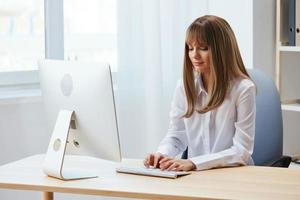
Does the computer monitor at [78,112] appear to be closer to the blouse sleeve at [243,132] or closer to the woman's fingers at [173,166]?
the woman's fingers at [173,166]

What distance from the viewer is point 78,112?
A: 78.5 inches

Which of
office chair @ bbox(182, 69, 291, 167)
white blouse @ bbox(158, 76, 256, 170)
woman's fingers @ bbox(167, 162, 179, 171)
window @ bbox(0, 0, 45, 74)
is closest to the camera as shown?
woman's fingers @ bbox(167, 162, 179, 171)

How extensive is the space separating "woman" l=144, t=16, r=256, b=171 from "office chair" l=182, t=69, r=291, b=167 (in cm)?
28

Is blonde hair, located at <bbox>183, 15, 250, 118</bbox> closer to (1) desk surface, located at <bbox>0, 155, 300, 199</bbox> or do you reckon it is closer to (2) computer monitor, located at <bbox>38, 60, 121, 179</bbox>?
(1) desk surface, located at <bbox>0, 155, 300, 199</bbox>

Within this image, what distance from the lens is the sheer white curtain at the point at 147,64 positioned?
3.13 m

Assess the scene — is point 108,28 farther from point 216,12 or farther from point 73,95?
point 73,95

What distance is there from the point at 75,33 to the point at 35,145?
2.01ft

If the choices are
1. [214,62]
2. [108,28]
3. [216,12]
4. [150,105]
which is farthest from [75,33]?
[214,62]

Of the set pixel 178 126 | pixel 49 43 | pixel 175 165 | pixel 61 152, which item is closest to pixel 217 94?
pixel 178 126

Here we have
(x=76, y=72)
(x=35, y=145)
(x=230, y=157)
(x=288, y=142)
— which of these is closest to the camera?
(x=76, y=72)

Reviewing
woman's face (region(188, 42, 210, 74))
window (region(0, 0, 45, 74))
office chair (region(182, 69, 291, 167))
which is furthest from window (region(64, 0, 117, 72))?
woman's face (region(188, 42, 210, 74))

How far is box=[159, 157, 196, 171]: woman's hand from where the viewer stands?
204 centimetres

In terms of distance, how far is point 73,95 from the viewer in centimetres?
199

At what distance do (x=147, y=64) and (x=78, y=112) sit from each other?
120 cm
